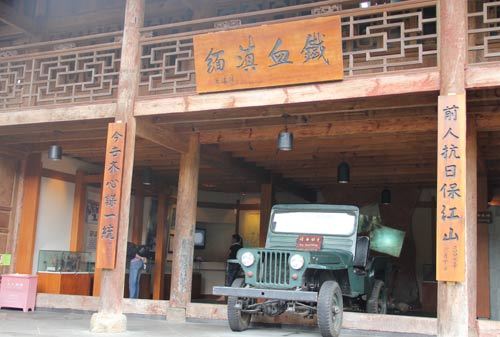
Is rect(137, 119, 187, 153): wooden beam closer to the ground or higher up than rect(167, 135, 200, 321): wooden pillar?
higher up

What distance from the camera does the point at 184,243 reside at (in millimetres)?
10289

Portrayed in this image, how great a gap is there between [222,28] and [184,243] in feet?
12.0

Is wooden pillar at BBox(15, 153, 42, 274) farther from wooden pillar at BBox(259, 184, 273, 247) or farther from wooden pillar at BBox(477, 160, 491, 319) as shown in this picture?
wooden pillar at BBox(477, 160, 491, 319)

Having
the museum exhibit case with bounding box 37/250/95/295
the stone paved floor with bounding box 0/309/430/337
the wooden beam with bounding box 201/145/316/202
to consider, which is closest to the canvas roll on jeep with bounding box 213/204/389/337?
the stone paved floor with bounding box 0/309/430/337

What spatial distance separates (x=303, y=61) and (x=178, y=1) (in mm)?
4493

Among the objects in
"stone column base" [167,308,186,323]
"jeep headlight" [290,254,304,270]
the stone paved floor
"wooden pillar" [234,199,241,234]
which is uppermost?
"wooden pillar" [234,199,241,234]

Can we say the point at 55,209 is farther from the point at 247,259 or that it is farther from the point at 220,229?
the point at 247,259

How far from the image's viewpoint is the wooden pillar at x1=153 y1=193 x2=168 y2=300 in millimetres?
15281

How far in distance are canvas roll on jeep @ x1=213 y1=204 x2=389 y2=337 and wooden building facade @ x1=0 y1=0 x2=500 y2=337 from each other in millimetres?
912

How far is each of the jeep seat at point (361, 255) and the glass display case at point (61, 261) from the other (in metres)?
6.47

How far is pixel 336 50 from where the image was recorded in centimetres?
789

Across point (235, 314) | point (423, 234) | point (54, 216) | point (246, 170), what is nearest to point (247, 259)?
point (235, 314)

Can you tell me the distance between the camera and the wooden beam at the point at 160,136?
931cm

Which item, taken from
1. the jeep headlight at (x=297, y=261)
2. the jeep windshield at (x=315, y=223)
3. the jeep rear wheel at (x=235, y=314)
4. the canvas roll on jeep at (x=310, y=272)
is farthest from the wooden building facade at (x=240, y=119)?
the jeep headlight at (x=297, y=261)
